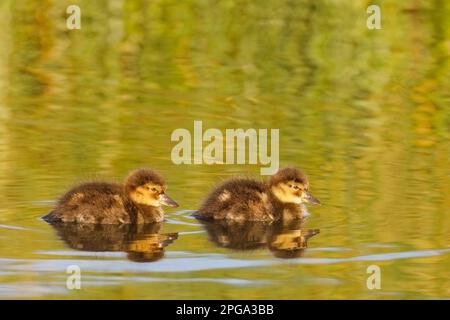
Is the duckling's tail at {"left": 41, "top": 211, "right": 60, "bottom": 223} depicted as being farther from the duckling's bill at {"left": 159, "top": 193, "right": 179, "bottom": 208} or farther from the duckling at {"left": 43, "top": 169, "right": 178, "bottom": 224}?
the duckling's bill at {"left": 159, "top": 193, "right": 179, "bottom": 208}

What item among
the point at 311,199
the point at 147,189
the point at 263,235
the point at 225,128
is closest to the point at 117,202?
the point at 147,189

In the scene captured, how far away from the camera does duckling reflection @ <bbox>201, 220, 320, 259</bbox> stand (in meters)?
9.75

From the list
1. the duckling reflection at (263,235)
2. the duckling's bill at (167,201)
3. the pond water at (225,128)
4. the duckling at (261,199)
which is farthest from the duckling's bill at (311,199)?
the duckling's bill at (167,201)

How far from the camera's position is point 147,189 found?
1061cm

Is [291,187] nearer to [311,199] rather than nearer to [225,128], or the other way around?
[311,199]

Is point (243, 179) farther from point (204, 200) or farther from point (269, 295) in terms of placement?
point (269, 295)

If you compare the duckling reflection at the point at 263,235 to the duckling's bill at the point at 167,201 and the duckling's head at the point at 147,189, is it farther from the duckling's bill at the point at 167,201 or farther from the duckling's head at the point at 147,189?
the duckling's head at the point at 147,189

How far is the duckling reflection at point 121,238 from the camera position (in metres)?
9.49

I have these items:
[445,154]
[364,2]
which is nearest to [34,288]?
[445,154]

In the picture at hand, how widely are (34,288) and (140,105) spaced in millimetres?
7169

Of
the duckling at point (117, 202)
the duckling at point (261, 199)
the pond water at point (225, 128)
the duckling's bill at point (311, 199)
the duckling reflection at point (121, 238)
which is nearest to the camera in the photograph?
the pond water at point (225, 128)

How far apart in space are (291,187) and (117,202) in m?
1.44

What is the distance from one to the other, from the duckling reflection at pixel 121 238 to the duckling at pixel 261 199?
18.6 inches

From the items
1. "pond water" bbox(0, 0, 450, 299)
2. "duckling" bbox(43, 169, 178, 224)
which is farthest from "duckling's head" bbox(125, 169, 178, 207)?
"pond water" bbox(0, 0, 450, 299)
